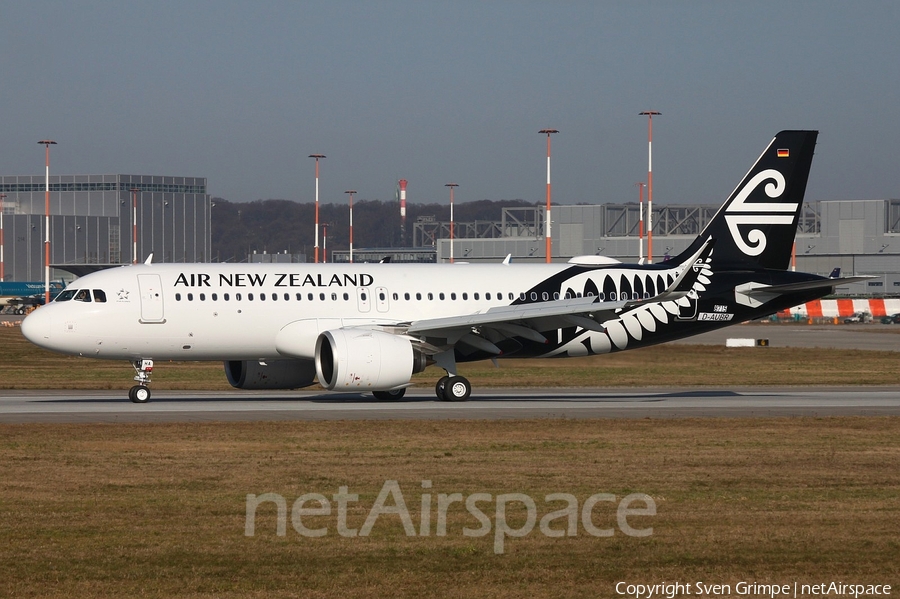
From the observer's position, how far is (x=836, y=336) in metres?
77.8

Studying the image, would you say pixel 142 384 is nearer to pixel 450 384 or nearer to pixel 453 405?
pixel 450 384

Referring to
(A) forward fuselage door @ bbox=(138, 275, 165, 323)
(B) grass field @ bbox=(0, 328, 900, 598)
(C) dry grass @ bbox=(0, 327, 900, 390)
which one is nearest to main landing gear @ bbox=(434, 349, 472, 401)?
(B) grass field @ bbox=(0, 328, 900, 598)

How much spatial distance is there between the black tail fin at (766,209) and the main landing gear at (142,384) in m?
16.7

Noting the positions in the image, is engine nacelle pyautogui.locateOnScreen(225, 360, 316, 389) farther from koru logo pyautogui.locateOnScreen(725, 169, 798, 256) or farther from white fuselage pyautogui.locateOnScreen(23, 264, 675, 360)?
koru logo pyautogui.locateOnScreen(725, 169, 798, 256)

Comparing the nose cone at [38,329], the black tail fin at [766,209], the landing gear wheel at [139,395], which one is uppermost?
the black tail fin at [766,209]

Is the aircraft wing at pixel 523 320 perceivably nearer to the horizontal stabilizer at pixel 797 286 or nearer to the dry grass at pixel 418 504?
the horizontal stabilizer at pixel 797 286

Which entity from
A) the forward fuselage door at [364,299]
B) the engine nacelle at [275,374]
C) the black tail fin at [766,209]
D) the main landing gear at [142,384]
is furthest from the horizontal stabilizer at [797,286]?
the main landing gear at [142,384]

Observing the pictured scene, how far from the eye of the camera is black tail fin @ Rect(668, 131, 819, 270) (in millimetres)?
36906

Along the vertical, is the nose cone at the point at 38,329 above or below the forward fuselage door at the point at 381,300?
below

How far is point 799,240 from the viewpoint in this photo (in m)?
140

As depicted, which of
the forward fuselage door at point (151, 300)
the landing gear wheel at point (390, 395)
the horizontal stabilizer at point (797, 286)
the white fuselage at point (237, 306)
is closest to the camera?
the white fuselage at point (237, 306)

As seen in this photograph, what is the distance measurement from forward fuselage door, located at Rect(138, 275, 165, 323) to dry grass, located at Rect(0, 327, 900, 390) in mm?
8089

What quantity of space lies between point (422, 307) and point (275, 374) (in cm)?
461

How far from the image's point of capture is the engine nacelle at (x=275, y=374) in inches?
1359
